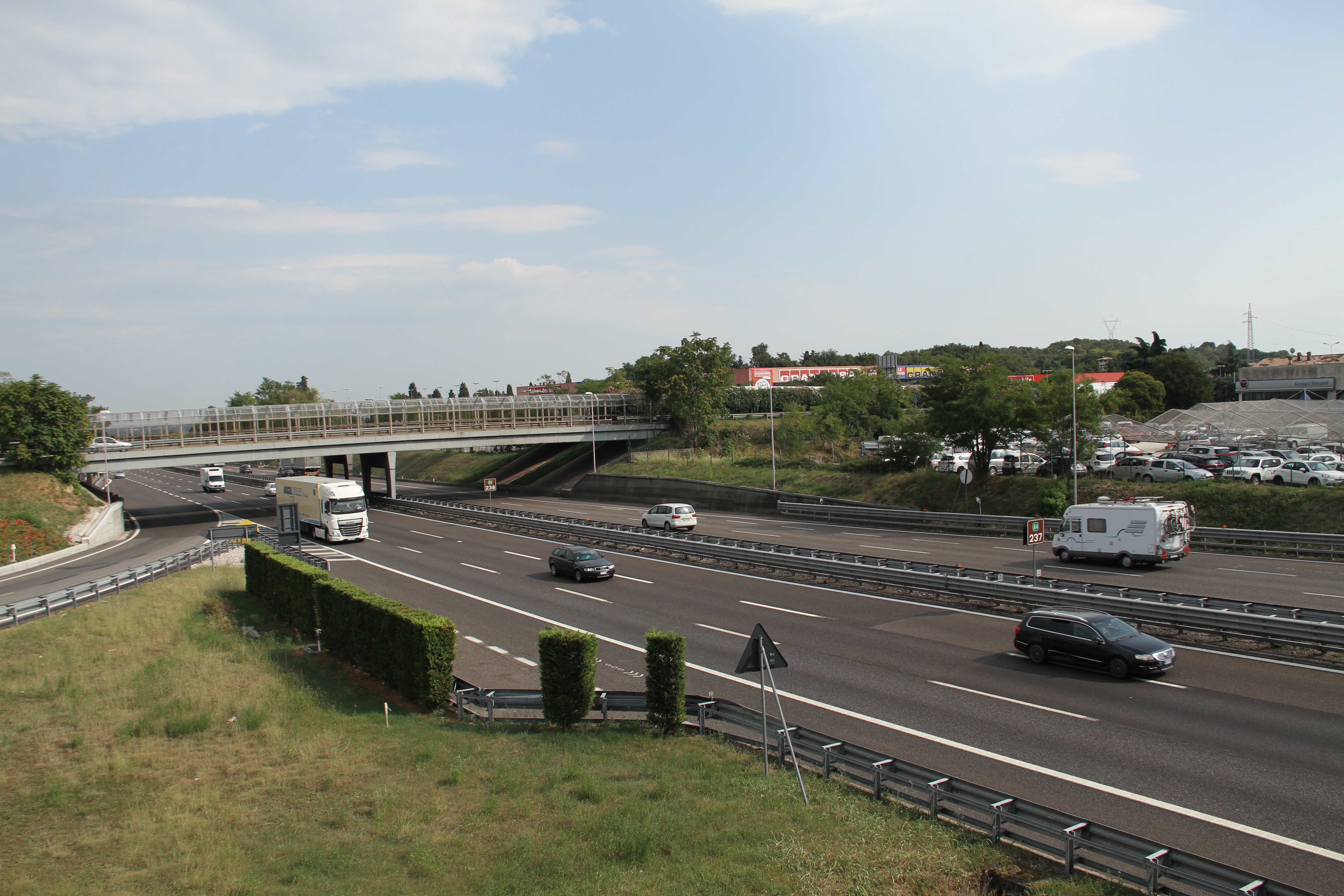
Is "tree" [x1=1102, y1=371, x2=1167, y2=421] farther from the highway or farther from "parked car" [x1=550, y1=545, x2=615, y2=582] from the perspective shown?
"parked car" [x1=550, y1=545, x2=615, y2=582]

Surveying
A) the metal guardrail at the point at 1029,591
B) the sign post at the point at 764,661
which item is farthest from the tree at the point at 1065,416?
the sign post at the point at 764,661

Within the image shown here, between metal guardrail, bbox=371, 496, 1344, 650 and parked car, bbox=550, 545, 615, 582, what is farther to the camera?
parked car, bbox=550, 545, 615, 582

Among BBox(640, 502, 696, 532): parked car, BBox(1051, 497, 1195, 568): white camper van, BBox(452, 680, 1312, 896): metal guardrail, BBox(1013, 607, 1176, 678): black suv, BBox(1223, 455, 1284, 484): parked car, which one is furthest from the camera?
BBox(640, 502, 696, 532): parked car

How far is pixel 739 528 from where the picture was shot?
44031 mm

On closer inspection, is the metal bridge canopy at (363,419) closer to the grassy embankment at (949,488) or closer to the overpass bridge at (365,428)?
the overpass bridge at (365,428)

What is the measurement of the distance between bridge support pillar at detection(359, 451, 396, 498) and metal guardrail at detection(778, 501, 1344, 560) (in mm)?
33894

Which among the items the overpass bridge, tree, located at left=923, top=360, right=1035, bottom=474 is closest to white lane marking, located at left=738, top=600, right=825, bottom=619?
tree, located at left=923, top=360, right=1035, bottom=474

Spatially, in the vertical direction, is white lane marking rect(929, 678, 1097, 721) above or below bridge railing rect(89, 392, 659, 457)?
below

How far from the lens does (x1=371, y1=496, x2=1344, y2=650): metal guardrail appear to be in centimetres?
1727

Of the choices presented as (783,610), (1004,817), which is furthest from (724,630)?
(1004,817)

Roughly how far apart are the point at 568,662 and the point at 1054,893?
26.9 ft

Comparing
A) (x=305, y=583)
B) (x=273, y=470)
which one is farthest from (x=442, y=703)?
(x=273, y=470)

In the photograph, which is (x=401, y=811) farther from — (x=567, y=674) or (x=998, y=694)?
(x=998, y=694)

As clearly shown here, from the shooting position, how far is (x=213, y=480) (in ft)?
266
